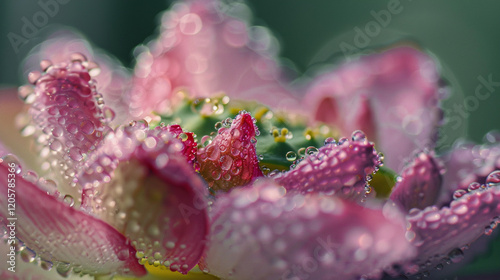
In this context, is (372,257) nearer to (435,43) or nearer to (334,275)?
(334,275)

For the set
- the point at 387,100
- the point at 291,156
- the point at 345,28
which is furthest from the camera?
the point at 345,28

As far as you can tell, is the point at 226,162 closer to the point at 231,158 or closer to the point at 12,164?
the point at 231,158

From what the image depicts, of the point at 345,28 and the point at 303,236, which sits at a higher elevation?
the point at 303,236

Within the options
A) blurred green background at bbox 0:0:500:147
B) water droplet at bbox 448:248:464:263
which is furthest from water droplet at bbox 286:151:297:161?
blurred green background at bbox 0:0:500:147

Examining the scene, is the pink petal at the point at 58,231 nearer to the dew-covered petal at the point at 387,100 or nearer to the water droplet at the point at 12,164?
the water droplet at the point at 12,164

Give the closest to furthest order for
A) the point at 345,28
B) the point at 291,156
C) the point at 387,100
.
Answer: the point at 291,156 < the point at 387,100 < the point at 345,28

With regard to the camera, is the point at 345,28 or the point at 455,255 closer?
the point at 455,255

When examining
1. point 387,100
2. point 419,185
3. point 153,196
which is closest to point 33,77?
point 153,196
